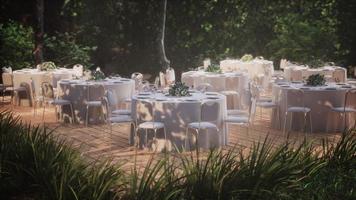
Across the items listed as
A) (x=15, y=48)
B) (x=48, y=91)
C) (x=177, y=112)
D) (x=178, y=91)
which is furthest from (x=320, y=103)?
(x=15, y=48)

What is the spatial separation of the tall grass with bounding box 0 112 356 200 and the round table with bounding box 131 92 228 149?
2.54 m

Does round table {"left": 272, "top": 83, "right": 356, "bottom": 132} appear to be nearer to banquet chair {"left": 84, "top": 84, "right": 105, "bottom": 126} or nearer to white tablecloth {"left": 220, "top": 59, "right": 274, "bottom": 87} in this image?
banquet chair {"left": 84, "top": 84, "right": 105, "bottom": 126}

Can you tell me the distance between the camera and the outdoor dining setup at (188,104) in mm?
7289

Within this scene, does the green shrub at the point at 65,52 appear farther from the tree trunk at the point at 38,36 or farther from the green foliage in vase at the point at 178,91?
the green foliage in vase at the point at 178,91

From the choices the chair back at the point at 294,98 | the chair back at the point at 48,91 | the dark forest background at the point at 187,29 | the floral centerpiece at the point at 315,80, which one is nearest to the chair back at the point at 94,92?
the chair back at the point at 48,91

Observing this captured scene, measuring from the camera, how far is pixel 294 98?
337 inches

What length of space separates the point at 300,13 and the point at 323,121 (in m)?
10.7

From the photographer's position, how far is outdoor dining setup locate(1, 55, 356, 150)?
729 cm

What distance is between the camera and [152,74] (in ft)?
57.8

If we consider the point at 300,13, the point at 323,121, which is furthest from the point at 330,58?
the point at 323,121

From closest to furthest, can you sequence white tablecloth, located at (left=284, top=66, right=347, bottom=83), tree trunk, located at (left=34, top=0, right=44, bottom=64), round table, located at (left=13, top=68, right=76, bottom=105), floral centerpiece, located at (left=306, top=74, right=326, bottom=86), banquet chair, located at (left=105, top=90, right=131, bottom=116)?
banquet chair, located at (left=105, top=90, right=131, bottom=116)
floral centerpiece, located at (left=306, top=74, right=326, bottom=86)
round table, located at (left=13, top=68, right=76, bottom=105)
white tablecloth, located at (left=284, top=66, right=347, bottom=83)
tree trunk, located at (left=34, top=0, right=44, bottom=64)

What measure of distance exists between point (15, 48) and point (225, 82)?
275 inches

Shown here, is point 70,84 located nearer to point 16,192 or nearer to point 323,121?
point 323,121

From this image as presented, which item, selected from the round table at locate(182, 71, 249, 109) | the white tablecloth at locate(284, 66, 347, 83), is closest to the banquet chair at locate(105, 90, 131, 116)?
the round table at locate(182, 71, 249, 109)
